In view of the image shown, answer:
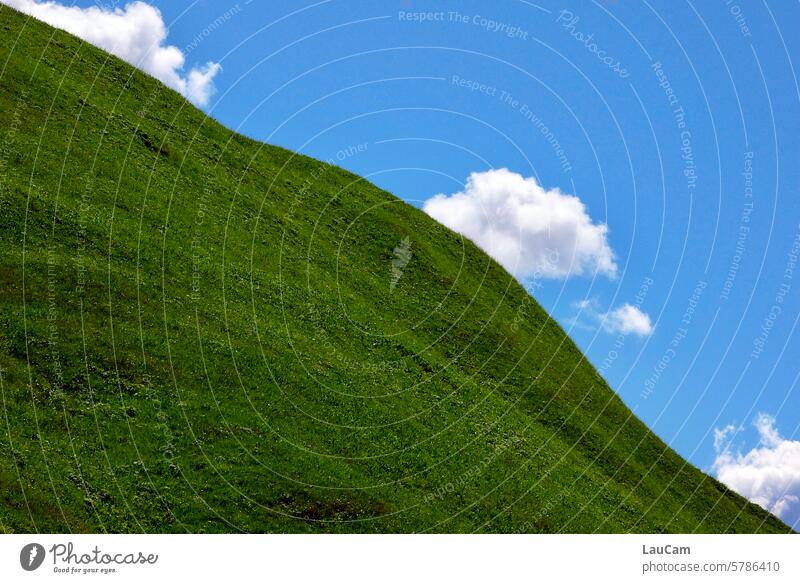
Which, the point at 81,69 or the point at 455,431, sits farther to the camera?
the point at 81,69

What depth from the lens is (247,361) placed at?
38.0 m

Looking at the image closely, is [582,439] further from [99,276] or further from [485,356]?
[99,276]

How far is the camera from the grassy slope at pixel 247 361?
30875 mm

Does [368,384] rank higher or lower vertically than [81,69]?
lower

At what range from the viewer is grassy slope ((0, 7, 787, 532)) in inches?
1216

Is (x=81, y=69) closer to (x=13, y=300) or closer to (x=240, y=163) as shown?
(x=240, y=163)

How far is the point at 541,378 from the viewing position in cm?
5772

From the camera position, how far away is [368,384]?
4209cm
